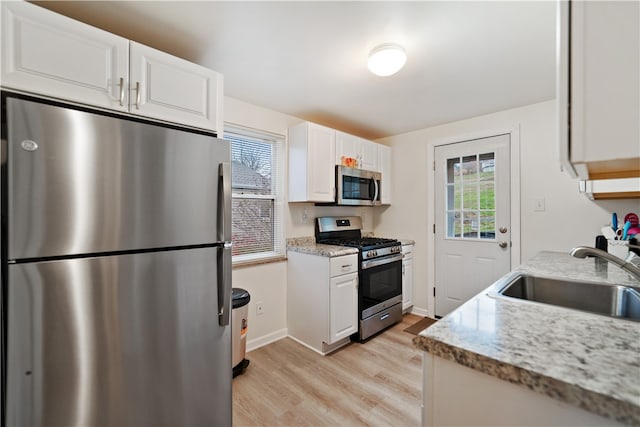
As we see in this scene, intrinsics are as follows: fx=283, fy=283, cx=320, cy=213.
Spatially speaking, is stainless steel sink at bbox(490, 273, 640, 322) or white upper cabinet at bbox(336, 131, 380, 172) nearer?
stainless steel sink at bbox(490, 273, 640, 322)

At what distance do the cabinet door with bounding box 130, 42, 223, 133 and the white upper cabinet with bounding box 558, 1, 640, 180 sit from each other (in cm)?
156

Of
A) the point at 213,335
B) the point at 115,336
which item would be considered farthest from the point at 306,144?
the point at 115,336

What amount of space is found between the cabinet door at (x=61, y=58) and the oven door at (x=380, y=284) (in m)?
2.25

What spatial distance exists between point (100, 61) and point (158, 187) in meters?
0.62

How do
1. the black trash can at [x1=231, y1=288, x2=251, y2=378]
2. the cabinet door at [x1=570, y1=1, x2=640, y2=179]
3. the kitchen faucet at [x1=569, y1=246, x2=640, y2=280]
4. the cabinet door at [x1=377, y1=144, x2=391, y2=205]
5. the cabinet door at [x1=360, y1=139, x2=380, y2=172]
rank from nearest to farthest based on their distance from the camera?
the cabinet door at [x1=570, y1=1, x2=640, y2=179] < the kitchen faucet at [x1=569, y1=246, x2=640, y2=280] < the black trash can at [x1=231, y1=288, x2=251, y2=378] < the cabinet door at [x1=360, y1=139, x2=380, y2=172] < the cabinet door at [x1=377, y1=144, x2=391, y2=205]

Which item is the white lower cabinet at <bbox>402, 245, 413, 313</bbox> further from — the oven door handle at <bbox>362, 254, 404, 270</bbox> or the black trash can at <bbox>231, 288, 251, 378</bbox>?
the black trash can at <bbox>231, 288, 251, 378</bbox>

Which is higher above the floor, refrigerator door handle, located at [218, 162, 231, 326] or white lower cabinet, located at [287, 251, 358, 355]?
refrigerator door handle, located at [218, 162, 231, 326]

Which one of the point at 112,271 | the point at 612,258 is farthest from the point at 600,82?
the point at 112,271

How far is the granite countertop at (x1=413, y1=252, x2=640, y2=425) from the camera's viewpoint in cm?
57

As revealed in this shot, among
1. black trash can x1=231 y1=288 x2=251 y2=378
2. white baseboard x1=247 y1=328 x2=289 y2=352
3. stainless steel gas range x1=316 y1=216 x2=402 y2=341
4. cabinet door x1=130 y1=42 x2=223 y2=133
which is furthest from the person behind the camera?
stainless steel gas range x1=316 y1=216 x2=402 y2=341

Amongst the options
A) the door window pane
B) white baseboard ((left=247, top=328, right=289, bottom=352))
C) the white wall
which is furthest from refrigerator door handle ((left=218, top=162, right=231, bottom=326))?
the door window pane

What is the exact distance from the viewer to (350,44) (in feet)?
5.56

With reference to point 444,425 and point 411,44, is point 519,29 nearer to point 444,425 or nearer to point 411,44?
point 411,44

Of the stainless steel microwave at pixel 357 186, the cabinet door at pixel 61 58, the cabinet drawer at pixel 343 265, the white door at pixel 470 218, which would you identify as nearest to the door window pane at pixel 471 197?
the white door at pixel 470 218
